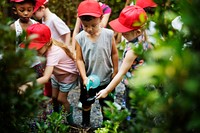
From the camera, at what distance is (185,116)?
1370 mm

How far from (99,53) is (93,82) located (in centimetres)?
30

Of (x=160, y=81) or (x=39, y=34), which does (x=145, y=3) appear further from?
(x=160, y=81)

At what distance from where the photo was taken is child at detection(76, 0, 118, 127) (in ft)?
12.5

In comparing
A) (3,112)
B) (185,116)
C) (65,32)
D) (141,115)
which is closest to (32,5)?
(65,32)

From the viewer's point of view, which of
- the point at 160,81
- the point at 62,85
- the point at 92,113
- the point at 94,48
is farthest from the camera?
the point at 92,113

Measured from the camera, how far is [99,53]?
3.85m

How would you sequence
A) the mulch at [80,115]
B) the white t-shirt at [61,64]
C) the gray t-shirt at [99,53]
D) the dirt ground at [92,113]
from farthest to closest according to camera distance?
the dirt ground at [92,113] < the mulch at [80,115] < the gray t-shirt at [99,53] < the white t-shirt at [61,64]

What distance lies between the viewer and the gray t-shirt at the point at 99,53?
384 cm

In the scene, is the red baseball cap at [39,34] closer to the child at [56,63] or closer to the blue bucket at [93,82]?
the child at [56,63]

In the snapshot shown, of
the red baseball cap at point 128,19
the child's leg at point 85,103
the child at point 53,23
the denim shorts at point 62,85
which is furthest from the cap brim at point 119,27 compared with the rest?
the child at point 53,23

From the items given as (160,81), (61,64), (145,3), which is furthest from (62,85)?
(160,81)

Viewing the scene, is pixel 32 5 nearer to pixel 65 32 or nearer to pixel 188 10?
pixel 65 32

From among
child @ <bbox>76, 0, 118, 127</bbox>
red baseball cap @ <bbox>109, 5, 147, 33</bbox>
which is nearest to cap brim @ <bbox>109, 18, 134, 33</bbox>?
red baseball cap @ <bbox>109, 5, 147, 33</bbox>

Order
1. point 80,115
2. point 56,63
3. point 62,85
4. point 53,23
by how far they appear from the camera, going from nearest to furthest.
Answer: point 56,63 → point 62,85 → point 53,23 → point 80,115
